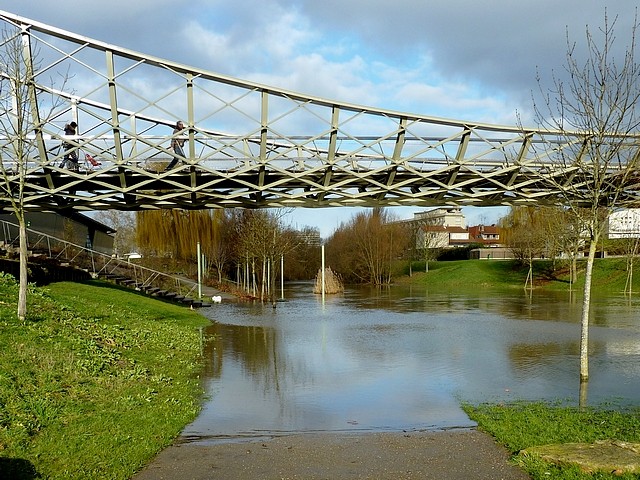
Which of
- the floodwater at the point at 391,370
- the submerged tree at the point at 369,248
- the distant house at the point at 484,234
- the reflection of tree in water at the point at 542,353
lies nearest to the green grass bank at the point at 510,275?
the submerged tree at the point at 369,248

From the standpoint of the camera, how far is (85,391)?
934cm

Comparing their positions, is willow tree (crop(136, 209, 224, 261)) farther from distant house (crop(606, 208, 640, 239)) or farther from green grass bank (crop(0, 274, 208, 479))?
Result: distant house (crop(606, 208, 640, 239))

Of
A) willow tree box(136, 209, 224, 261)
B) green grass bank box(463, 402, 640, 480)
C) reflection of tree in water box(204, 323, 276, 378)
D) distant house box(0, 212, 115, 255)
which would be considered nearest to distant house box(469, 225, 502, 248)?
willow tree box(136, 209, 224, 261)

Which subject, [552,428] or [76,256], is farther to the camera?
[76,256]

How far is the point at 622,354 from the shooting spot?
1529cm

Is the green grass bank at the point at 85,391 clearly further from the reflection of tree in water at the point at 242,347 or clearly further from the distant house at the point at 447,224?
the distant house at the point at 447,224

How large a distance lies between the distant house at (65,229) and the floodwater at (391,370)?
10.3 metres

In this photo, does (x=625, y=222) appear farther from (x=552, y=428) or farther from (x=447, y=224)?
(x=447, y=224)

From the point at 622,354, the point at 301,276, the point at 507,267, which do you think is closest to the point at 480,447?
the point at 622,354

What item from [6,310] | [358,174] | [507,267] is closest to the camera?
[6,310]

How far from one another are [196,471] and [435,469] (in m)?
2.62

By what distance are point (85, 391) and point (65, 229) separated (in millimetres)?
27032

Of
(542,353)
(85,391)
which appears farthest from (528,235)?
(85,391)

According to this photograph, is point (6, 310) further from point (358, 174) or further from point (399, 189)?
point (399, 189)
